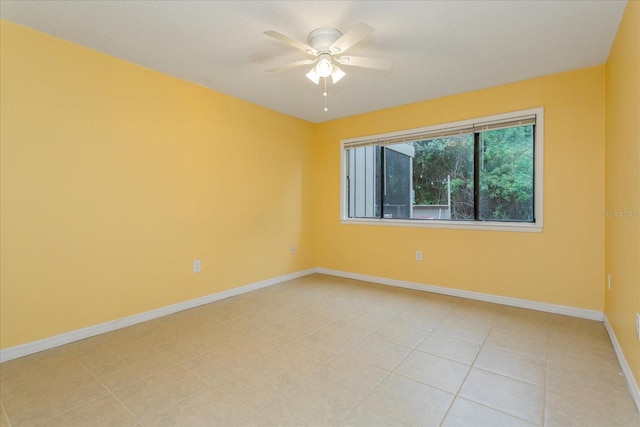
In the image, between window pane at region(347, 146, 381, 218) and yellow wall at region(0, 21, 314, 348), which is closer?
yellow wall at region(0, 21, 314, 348)

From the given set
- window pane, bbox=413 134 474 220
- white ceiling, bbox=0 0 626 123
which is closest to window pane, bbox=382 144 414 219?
window pane, bbox=413 134 474 220

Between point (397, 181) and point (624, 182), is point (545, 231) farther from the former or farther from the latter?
point (397, 181)

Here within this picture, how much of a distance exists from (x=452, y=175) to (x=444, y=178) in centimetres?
10

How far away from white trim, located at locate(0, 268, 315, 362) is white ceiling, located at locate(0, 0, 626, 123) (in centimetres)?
229

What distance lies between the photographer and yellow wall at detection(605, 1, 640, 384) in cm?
173

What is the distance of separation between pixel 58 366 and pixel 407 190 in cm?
384

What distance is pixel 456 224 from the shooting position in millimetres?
3576

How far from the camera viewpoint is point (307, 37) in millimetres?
2361

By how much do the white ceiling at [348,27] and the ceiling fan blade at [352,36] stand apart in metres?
0.18

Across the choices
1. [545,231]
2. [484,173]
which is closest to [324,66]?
[484,173]

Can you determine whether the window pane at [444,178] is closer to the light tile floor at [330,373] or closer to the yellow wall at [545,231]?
the yellow wall at [545,231]

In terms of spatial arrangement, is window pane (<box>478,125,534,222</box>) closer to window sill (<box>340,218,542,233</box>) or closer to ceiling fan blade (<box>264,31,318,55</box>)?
window sill (<box>340,218,542,233</box>)

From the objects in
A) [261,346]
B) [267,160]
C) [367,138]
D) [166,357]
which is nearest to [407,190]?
[367,138]

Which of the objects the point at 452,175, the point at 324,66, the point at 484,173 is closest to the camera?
the point at 324,66
